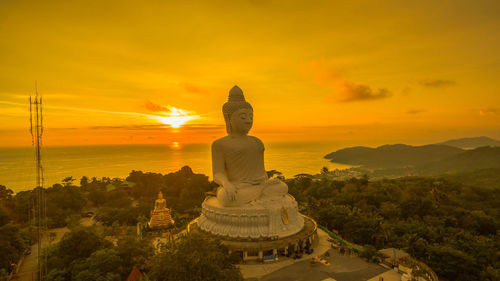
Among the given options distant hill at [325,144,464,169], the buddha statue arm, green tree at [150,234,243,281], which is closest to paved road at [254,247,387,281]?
green tree at [150,234,243,281]

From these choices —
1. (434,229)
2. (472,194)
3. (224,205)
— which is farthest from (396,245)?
(472,194)

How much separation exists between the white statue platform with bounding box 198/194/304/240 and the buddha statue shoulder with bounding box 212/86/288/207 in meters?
1.02

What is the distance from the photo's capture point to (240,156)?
745 inches

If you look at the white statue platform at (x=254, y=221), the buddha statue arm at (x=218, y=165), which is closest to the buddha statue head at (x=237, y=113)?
the buddha statue arm at (x=218, y=165)

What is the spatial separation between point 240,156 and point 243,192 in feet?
8.38

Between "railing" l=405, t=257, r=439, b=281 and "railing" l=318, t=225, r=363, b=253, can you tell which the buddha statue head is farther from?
"railing" l=405, t=257, r=439, b=281

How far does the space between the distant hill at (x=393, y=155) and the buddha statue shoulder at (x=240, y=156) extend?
125232mm

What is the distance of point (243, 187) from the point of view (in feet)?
60.1

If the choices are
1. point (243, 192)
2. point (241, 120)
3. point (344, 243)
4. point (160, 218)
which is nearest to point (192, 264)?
point (243, 192)

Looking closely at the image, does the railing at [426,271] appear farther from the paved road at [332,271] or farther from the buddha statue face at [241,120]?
the buddha statue face at [241,120]

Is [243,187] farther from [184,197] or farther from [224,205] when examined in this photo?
[184,197]

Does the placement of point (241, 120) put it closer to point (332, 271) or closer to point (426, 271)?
point (332, 271)

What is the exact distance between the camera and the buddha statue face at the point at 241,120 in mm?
19109

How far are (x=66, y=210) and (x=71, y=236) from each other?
14.7 m
